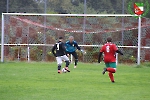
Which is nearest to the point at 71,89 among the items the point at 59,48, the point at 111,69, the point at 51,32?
the point at 111,69

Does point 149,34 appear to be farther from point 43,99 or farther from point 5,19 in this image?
point 43,99

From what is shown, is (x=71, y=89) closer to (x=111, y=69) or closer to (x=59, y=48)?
(x=111, y=69)

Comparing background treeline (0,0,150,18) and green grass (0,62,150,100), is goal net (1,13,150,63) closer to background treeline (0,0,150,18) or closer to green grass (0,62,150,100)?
background treeline (0,0,150,18)

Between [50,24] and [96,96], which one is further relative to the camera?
[50,24]

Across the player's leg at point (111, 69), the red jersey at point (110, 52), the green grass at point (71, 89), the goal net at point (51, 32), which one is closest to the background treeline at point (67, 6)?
the goal net at point (51, 32)

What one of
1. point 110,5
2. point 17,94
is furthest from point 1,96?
point 110,5

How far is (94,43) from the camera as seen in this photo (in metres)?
34.8

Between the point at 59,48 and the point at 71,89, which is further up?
the point at 59,48

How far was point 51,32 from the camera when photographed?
116ft

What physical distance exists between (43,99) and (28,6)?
2505 centimetres

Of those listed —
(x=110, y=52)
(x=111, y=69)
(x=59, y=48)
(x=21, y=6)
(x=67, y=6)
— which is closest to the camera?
(x=111, y=69)

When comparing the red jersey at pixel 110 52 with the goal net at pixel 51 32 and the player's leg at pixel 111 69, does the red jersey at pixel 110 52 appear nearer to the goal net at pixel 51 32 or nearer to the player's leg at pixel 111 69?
the player's leg at pixel 111 69

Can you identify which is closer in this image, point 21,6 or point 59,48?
point 59,48

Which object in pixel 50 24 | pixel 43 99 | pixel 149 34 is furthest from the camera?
pixel 50 24
